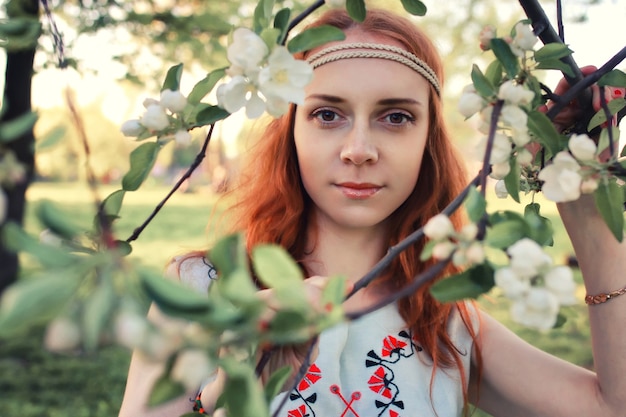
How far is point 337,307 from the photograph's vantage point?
0.44 m

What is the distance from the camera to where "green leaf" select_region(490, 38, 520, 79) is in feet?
2.59

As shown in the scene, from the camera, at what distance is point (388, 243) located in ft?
4.99

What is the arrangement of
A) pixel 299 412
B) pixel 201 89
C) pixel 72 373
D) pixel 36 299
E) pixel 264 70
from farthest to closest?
1. pixel 72 373
2. pixel 299 412
3. pixel 201 89
4. pixel 264 70
5. pixel 36 299

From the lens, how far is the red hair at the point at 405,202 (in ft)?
4.78

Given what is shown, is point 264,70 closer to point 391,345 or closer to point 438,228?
point 438,228

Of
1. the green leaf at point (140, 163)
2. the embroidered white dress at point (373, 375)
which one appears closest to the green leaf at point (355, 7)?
the green leaf at point (140, 163)

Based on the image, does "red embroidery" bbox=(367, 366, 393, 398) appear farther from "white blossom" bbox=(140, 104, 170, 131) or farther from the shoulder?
"white blossom" bbox=(140, 104, 170, 131)

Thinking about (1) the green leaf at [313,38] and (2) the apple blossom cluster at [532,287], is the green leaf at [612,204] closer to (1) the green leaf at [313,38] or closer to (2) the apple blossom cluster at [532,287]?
(2) the apple blossom cluster at [532,287]

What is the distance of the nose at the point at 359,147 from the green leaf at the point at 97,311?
0.88 meters

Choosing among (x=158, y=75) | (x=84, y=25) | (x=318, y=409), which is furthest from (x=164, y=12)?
(x=318, y=409)

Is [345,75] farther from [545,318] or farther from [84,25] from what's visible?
[84,25]

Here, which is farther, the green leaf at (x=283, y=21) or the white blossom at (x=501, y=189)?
the white blossom at (x=501, y=189)

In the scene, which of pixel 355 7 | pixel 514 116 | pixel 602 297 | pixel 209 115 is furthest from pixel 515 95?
pixel 602 297

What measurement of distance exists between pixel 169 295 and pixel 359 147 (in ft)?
2.92
